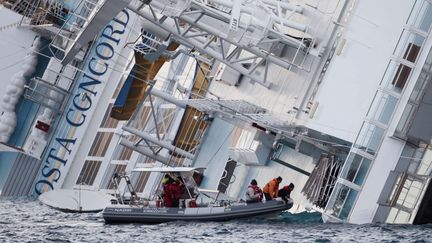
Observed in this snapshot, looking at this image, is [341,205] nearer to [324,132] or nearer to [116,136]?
[324,132]

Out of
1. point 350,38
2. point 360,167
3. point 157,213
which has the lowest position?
point 157,213

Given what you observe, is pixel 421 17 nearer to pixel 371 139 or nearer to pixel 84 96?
pixel 371 139

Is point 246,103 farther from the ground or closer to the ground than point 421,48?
closer to the ground

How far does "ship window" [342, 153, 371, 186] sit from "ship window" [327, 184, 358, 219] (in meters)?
0.28

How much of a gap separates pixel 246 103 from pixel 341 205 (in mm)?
7227

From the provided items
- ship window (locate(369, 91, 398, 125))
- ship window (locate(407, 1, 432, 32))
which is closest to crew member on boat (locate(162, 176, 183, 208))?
ship window (locate(369, 91, 398, 125))

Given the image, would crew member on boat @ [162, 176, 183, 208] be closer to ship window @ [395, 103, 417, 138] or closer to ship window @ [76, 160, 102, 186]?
ship window @ [395, 103, 417, 138]

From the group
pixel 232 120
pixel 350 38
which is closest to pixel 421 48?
pixel 350 38

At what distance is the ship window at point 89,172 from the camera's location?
198ft

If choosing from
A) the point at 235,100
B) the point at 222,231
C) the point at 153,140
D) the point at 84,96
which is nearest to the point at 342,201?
the point at 222,231

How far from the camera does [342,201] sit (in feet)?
141

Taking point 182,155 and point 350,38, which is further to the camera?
point 182,155

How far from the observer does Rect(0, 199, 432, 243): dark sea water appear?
38656 mm

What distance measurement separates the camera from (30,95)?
6034cm
